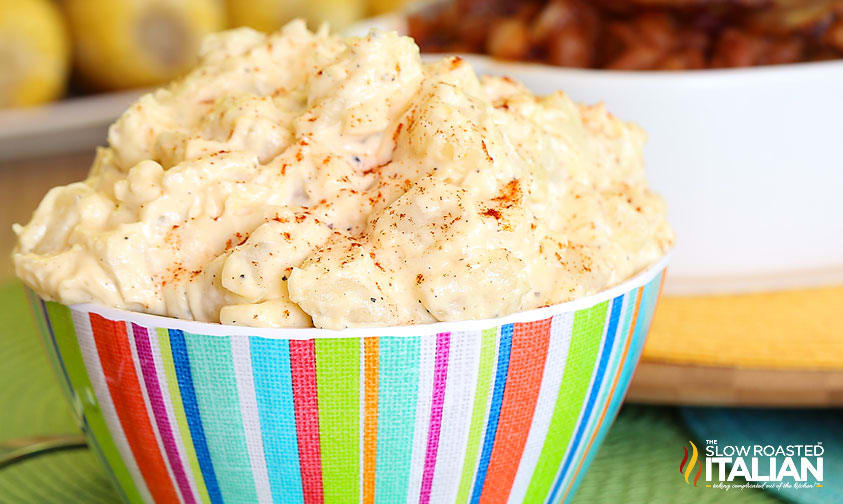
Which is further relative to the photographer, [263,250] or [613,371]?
[613,371]

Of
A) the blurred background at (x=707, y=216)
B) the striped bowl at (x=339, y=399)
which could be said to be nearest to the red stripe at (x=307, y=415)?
the striped bowl at (x=339, y=399)

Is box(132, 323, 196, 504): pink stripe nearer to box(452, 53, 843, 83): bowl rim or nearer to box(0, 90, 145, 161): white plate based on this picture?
box(452, 53, 843, 83): bowl rim

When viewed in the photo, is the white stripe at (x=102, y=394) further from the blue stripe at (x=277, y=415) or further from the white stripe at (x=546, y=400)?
the white stripe at (x=546, y=400)

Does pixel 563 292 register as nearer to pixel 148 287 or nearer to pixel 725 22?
pixel 148 287

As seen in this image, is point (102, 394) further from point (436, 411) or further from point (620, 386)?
point (620, 386)

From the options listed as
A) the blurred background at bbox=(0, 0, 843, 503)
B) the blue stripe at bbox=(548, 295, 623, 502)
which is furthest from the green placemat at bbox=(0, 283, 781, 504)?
the blue stripe at bbox=(548, 295, 623, 502)

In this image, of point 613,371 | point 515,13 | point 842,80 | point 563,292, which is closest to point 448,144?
point 563,292
